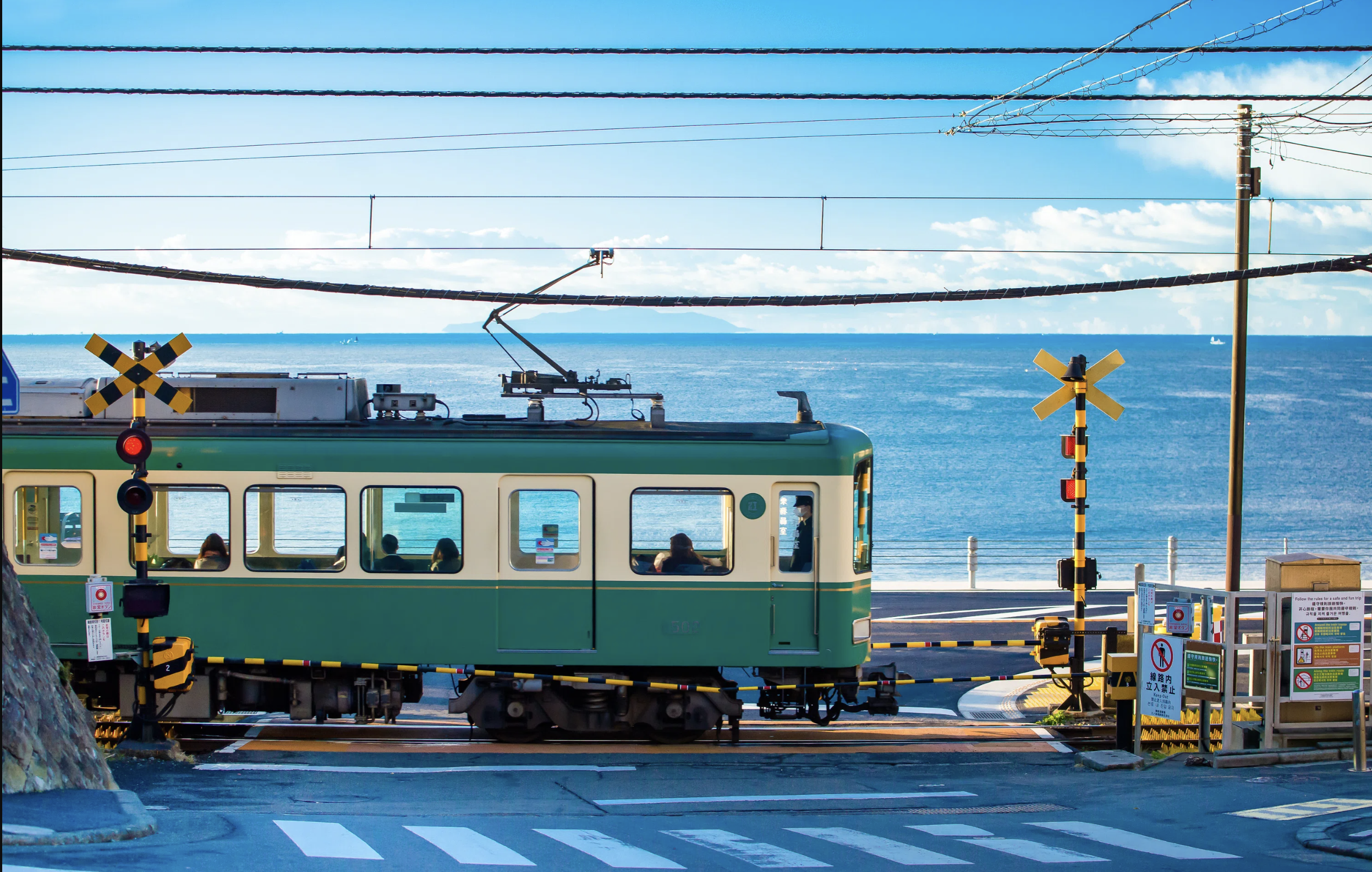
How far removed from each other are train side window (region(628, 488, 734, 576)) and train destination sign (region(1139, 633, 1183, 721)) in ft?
13.5

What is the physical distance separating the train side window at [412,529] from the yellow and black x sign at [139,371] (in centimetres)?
221

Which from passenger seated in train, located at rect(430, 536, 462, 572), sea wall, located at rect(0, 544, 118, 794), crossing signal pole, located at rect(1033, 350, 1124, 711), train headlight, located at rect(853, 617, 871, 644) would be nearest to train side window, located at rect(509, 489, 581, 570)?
passenger seated in train, located at rect(430, 536, 462, 572)

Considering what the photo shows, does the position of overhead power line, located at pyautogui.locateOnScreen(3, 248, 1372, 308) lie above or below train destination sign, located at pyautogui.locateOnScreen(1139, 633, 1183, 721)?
above

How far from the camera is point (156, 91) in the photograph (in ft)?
39.4

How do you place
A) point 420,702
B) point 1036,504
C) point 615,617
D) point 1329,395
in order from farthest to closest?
point 1329,395 < point 1036,504 < point 420,702 < point 615,617

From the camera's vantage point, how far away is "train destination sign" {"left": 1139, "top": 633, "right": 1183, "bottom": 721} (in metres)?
11.6

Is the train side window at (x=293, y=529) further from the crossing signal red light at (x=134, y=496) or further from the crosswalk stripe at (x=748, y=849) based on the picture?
the crosswalk stripe at (x=748, y=849)

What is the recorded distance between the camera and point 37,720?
901 cm

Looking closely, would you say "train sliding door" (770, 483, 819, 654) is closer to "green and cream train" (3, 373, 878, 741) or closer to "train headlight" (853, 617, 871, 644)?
"green and cream train" (3, 373, 878, 741)

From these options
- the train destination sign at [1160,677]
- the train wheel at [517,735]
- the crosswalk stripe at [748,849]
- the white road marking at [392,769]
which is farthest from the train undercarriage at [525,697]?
the crosswalk stripe at [748,849]

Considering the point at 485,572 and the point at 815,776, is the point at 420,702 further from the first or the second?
the point at 815,776

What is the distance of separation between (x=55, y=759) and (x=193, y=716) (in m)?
3.24

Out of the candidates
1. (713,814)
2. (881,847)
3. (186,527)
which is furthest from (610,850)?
(186,527)

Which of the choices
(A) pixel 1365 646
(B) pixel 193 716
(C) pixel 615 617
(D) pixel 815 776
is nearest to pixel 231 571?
(B) pixel 193 716
